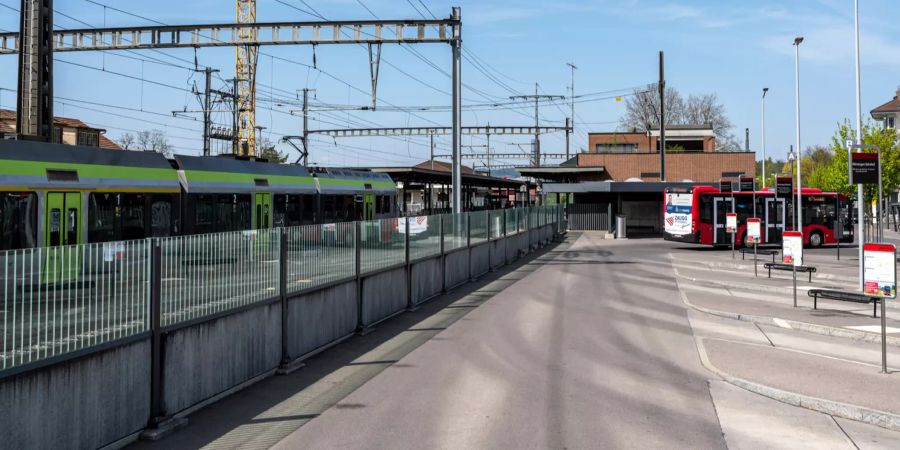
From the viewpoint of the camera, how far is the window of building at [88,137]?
65062 mm

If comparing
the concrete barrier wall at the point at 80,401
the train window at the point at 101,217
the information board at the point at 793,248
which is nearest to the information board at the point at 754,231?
the information board at the point at 793,248

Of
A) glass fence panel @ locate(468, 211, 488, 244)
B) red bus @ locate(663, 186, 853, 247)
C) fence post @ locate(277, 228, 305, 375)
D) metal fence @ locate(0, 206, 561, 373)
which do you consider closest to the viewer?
metal fence @ locate(0, 206, 561, 373)

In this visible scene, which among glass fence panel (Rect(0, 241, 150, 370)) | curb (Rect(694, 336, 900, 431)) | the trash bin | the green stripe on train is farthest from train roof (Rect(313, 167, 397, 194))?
glass fence panel (Rect(0, 241, 150, 370))

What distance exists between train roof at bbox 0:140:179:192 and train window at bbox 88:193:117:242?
255 mm

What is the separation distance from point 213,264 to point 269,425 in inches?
91.0

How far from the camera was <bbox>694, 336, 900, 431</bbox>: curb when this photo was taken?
8.45 metres

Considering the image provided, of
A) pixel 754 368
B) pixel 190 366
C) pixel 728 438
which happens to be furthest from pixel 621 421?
pixel 190 366

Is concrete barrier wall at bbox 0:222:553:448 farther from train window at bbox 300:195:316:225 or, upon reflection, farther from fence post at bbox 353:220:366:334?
train window at bbox 300:195:316:225

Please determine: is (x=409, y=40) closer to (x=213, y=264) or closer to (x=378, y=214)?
(x=378, y=214)

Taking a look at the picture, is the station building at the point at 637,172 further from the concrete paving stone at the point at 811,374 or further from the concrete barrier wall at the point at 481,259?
the concrete paving stone at the point at 811,374

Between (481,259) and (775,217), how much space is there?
21409 mm

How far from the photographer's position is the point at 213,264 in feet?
31.2

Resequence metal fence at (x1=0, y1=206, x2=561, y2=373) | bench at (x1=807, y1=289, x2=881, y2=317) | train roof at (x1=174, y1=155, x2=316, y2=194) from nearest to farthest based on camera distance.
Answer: metal fence at (x1=0, y1=206, x2=561, y2=373)
bench at (x1=807, y1=289, x2=881, y2=317)
train roof at (x1=174, y1=155, x2=316, y2=194)

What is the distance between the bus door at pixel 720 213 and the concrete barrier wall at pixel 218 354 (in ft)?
107
